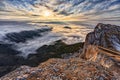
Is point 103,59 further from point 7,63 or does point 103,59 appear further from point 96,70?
point 7,63

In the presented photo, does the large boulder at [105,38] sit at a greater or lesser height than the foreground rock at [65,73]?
lesser

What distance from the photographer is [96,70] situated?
18.0 m

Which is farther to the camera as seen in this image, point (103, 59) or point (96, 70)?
point (103, 59)

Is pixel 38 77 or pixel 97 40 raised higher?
pixel 38 77

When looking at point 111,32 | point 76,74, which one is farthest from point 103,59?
point 111,32

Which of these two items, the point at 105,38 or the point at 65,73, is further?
the point at 105,38

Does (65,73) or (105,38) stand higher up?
(65,73)

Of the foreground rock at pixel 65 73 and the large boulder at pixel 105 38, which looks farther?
the large boulder at pixel 105 38

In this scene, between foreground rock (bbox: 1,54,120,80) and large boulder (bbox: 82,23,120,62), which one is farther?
large boulder (bbox: 82,23,120,62)

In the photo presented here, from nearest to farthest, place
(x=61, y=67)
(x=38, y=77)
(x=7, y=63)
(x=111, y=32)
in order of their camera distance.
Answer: (x=38, y=77) < (x=61, y=67) < (x=111, y=32) < (x=7, y=63)

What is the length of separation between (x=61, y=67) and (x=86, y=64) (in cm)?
213

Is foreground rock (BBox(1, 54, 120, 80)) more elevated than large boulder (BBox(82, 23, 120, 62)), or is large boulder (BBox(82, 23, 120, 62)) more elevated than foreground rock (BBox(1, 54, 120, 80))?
foreground rock (BBox(1, 54, 120, 80))

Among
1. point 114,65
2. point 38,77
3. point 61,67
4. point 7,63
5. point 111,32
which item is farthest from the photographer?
point 7,63

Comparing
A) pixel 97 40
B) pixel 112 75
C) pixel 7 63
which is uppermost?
pixel 112 75
